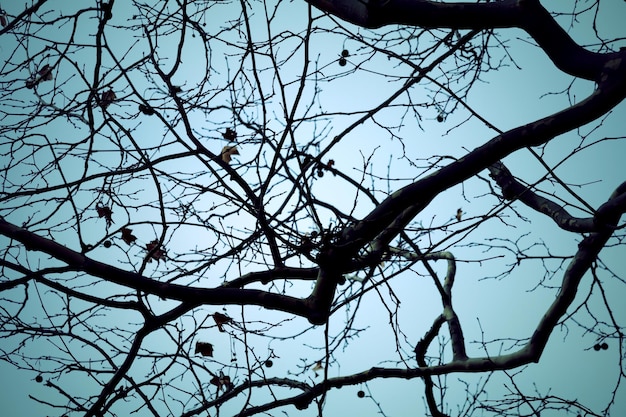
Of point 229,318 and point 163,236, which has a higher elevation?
point 163,236

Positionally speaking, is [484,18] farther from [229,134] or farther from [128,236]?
[128,236]

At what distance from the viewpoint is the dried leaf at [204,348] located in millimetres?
3457

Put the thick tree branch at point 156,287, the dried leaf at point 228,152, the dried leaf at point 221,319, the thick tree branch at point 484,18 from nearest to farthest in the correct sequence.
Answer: the thick tree branch at point 484,18, the thick tree branch at point 156,287, the dried leaf at point 221,319, the dried leaf at point 228,152

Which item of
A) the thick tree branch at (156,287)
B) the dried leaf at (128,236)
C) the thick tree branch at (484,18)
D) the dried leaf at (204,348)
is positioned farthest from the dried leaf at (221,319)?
the thick tree branch at (484,18)

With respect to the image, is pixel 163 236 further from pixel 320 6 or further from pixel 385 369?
pixel 385 369

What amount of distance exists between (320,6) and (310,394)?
3.15m

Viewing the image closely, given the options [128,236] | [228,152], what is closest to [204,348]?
[128,236]

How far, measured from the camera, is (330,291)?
97.5 inches

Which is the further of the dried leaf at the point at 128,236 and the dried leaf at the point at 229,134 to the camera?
the dried leaf at the point at 229,134

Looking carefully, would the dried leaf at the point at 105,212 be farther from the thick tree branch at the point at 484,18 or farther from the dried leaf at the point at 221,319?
the thick tree branch at the point at 484,18

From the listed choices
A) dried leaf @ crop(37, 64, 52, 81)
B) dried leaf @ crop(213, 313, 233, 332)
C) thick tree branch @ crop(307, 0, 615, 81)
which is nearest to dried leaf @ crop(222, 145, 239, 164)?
dried leaf @ crop(213, 313, 233, 332)

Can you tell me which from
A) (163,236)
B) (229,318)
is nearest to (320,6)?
(163,236)

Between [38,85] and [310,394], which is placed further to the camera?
[310,394]

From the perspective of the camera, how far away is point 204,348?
3488 mm
